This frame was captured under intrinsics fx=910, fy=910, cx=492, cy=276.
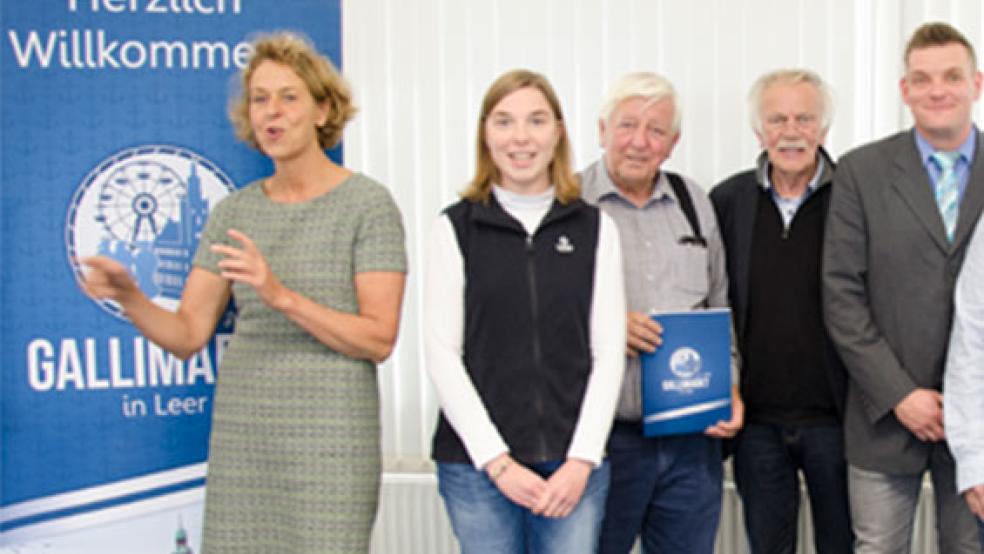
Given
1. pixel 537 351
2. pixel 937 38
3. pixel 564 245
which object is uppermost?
pixel 937 38

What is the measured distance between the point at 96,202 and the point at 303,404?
3.20 feet

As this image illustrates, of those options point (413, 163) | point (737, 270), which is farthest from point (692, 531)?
point (413, 163)

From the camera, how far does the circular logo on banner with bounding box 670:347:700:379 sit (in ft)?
6.62

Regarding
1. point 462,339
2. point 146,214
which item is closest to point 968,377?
point 462,339

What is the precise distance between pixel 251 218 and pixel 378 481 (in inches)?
24.1

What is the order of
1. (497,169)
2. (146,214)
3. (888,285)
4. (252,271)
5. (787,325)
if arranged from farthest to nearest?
(146,214)
(787,325)
(888,285)
(497,169)
(252,271)

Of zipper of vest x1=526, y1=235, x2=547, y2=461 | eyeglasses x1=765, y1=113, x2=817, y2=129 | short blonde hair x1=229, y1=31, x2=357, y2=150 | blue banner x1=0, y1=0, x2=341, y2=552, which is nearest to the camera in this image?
zipper of vest x1=526, y1=235, x2=547, y2=461

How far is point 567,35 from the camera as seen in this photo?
9.34 ft

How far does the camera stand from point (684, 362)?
2025 millimetres

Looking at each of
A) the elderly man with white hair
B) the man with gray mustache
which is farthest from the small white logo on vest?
the man with gray mustache

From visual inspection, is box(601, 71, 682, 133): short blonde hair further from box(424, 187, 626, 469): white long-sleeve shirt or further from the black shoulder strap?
box(424, 187, 626, 469): white long-sleeve shirt

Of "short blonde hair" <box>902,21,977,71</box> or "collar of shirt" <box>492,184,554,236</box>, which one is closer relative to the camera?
"collar of shirt" <box>492,184,554,236</box>

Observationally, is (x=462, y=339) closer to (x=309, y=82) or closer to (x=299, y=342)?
(x=299, y=342)

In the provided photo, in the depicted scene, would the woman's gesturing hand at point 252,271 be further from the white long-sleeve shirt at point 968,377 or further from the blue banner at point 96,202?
the white long-sleeve shirt at point 968,377
